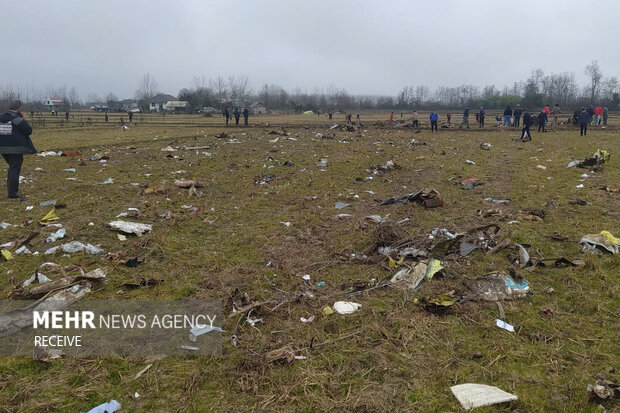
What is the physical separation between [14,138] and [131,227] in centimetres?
335

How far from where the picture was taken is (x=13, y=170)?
7000 mm

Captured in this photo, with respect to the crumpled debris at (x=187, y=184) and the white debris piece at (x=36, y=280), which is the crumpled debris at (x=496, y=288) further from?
the crumpled debris at (x=187, y=184)

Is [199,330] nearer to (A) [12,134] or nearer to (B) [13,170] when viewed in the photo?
(A) [12,134]

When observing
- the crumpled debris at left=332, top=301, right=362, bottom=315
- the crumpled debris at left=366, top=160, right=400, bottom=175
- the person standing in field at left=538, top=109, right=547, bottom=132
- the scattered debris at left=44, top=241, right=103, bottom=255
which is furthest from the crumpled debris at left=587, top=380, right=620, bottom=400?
the person standing in field at left=538, top=109, right=547, bottom=132

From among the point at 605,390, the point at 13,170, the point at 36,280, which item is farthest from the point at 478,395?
the point at 13,170

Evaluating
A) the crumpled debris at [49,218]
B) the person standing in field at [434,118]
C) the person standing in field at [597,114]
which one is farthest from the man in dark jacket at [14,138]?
the person standing in field at [597,114]

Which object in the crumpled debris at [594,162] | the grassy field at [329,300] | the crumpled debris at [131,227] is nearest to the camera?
the grassy field at [329,300]

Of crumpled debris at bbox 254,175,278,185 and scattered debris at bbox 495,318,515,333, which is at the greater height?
crumpled debris at bbox 254,175,278,185

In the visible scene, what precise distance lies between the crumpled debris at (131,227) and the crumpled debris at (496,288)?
14.1 feet

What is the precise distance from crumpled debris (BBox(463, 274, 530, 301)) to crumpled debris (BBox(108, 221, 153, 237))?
429 cm

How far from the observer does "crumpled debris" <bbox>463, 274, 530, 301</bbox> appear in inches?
141

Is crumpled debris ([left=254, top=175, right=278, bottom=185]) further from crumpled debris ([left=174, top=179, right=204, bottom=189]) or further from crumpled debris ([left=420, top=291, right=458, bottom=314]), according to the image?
crumpled debris ([left=420, top=291, right=458, bottom=314])

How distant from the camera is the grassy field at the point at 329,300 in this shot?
8.02ft

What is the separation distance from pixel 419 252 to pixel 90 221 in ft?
15.9
